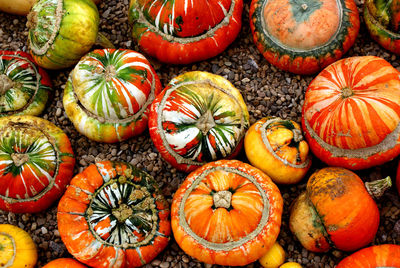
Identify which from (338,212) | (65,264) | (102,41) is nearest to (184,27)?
(102,41)

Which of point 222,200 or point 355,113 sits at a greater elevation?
point 355,113

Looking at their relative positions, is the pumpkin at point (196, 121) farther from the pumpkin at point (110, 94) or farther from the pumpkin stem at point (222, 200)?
the pumpkin stem at point (222, 200)

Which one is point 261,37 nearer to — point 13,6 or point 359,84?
point 359,84

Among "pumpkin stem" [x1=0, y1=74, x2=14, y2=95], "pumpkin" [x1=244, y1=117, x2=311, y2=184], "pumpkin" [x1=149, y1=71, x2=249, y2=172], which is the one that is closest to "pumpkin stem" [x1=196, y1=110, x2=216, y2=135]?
"pumpkin" [x1=149, y1=71, x2=249, y2=172]

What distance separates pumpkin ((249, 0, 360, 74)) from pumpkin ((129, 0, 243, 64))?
22 centimetres

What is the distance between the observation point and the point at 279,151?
2.43 m

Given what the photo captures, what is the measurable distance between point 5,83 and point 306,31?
1.97 metres

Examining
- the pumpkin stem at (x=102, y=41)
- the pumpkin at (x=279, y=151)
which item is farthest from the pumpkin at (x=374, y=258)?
the pumpkin stem at (x=102, y=41)

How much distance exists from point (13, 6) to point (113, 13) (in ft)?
2.40

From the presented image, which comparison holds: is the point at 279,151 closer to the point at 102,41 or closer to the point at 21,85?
the point at 102,41

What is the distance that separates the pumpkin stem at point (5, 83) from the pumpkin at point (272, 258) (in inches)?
77.1

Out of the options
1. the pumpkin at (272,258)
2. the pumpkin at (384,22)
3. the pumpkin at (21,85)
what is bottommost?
the pumpkin at (272,258)

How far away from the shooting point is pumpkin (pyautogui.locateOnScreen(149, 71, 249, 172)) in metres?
2.48

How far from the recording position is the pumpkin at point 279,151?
2.43 meters
